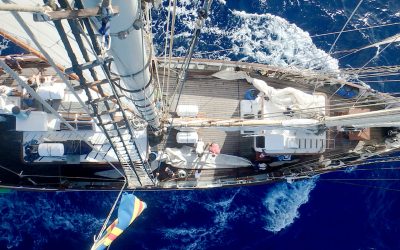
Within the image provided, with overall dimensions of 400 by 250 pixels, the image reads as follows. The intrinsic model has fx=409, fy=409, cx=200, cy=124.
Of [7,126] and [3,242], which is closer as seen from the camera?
[7,126]

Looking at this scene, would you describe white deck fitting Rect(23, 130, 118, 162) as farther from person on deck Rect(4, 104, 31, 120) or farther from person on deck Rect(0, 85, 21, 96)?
person on deck Rect(0, 85, 21, 96)

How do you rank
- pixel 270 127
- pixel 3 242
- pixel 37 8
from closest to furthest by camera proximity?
pixel 37 8, pixel 270 127, pixel 3 242

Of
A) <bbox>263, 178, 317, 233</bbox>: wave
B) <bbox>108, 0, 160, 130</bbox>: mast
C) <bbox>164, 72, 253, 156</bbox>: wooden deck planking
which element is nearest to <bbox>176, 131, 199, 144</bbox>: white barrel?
<bbox>164, 72, 253, 156</bbox>: wooden deck planking

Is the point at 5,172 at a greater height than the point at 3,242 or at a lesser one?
greater

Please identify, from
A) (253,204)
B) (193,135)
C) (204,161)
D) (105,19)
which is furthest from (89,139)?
(105,19)

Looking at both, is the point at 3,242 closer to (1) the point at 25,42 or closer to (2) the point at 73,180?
(2) the point at 73,180

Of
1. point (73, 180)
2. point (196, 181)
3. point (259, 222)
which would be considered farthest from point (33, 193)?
point (259, 222)

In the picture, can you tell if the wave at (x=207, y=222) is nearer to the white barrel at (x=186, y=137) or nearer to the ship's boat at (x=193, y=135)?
the ship's boat at (x=193, y=135)
